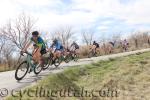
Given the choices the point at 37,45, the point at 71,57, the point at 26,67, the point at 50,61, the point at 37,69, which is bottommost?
the point at 37,69

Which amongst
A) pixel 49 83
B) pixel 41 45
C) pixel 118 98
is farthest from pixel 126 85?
pixel 41 45

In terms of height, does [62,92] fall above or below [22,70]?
below

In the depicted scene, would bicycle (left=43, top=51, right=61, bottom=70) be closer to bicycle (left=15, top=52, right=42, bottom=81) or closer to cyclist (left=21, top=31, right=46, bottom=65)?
cyclist (left=21, top=31, right=46, bottom=65)

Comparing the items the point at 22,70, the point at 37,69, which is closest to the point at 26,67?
the point at 22,70

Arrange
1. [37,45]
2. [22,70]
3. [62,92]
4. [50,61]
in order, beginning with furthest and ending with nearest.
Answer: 1. [50,61]
2. [37,45]
3. [22,70]
4. [62,92]

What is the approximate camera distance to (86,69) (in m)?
15.4

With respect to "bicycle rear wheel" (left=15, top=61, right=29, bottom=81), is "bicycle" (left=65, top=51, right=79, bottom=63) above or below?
above

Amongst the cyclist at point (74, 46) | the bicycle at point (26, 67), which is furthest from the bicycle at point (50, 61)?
the cyclist at point (74, 46)

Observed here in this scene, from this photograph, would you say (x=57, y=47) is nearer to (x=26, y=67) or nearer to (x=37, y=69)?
(x=37, y=69)

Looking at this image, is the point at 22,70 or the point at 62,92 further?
the point at 22,70

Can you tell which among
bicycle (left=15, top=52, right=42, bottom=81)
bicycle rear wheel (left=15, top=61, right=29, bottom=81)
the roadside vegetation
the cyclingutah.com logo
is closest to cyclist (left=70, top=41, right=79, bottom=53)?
the roadside vegetation

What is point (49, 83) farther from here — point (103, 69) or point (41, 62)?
point (103, 69)

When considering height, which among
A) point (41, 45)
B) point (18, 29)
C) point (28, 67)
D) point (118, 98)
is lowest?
point (118, 98)

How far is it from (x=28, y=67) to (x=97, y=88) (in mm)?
2891
